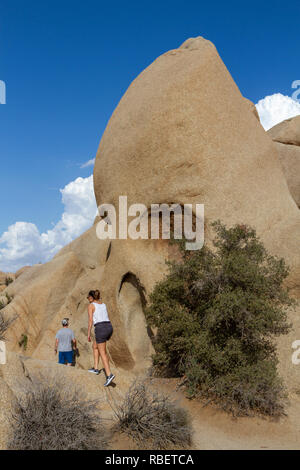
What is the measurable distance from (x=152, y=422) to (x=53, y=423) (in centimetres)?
130

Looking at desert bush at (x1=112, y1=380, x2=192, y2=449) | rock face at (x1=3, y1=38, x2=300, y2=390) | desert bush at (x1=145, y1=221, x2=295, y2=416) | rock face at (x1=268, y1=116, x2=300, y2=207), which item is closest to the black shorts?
desert bush at (x1=145, y1=221, x2=295, y2=416)

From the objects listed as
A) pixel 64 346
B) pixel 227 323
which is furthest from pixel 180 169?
pixel 64 346

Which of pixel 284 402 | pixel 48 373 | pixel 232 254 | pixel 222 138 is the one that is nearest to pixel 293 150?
pixel 222 138

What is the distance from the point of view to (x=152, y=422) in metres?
4.94

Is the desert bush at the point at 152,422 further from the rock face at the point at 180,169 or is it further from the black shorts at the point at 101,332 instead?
the rock face at the point at 180,169

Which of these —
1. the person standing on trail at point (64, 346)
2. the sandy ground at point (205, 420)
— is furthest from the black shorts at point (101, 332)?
the person standing on trail at point (64, 346)

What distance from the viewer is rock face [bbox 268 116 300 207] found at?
58.3 feet

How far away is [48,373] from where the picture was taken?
21.7 feet

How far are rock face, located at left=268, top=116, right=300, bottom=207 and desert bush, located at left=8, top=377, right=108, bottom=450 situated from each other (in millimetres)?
15199

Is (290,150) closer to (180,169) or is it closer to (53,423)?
(180,169)

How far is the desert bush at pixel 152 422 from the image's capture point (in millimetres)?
4840

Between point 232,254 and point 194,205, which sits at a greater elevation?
point 194,205

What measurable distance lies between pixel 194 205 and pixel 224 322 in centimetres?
352

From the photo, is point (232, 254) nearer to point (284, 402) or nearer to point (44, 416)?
point (284, 402)
